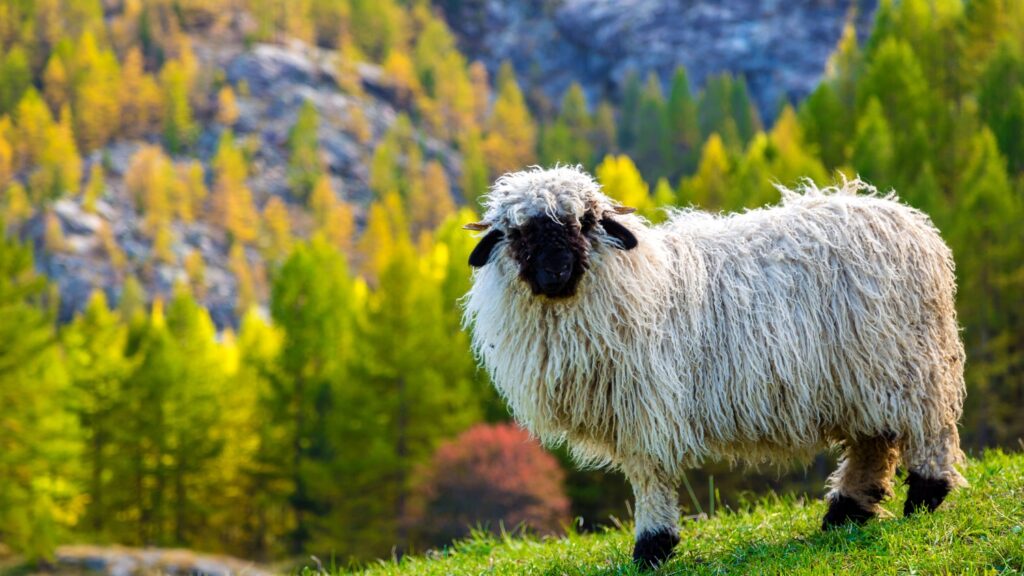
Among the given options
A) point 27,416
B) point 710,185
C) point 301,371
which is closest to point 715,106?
point 710,185

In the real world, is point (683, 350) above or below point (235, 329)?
above

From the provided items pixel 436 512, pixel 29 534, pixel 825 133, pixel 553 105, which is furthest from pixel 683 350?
pixel 553 105

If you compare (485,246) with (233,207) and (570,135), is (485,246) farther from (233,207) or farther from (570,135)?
(570,135)

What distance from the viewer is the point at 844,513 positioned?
6.84 metres

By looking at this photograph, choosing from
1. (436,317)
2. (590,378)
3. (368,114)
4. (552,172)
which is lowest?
(436,317)

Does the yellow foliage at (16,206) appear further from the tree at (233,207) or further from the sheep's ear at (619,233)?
the sheep's ear at (619,233)

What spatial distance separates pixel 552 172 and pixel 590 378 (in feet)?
4.44

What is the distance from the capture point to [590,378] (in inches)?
259

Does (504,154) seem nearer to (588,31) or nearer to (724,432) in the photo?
(588,31)

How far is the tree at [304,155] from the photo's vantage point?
137 metres

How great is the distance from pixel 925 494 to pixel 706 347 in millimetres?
1649

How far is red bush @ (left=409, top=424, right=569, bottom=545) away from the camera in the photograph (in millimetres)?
30156

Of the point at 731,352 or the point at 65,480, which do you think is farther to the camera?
the point at 65,480

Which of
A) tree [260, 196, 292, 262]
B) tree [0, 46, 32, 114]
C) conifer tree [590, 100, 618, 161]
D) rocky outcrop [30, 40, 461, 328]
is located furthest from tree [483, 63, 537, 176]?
tree [0, 46, 32, 114]
